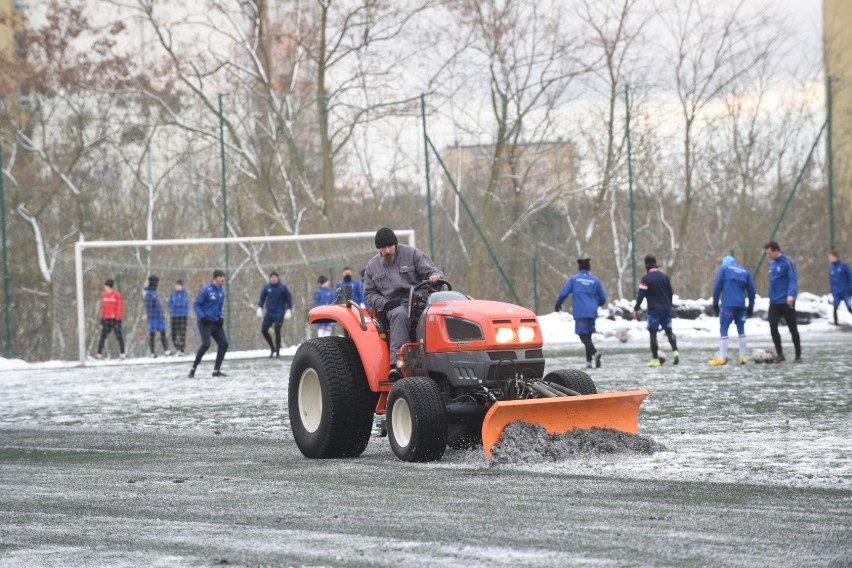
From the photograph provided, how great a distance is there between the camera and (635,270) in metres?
33.0

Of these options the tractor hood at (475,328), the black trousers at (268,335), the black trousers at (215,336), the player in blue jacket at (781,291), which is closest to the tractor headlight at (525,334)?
the tractor hood at (475,328)

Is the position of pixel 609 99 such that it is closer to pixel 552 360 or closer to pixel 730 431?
pixel 552 360

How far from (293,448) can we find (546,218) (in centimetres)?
2295

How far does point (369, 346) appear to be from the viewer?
34.2 ft

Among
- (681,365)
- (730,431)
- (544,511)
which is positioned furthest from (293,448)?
(681,365)

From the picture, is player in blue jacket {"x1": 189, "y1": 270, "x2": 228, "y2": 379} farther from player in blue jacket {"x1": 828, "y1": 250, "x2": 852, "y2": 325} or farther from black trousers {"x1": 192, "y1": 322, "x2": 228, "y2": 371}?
player in blue jacket {"x1": 828, "y1": 250, "x2": 852, "y2": 325}

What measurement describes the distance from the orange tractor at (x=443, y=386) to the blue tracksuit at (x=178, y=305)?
1942 centimetres

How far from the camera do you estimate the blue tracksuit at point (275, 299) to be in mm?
27641

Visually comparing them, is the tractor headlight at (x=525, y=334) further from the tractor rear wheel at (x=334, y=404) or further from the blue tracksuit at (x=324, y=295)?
the blue tracksuit at (x=324, y=295)

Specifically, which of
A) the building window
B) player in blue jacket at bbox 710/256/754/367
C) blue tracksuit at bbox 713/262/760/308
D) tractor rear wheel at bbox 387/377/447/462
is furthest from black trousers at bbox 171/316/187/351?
tractor rear wheel at bbox 387/377/447/462

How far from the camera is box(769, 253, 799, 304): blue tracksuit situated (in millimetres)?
19891

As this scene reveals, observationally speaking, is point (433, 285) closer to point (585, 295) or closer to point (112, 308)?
point (585, 295)

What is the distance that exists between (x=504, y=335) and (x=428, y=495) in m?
2.24

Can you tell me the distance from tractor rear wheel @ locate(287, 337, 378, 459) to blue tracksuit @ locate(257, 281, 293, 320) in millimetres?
16745
